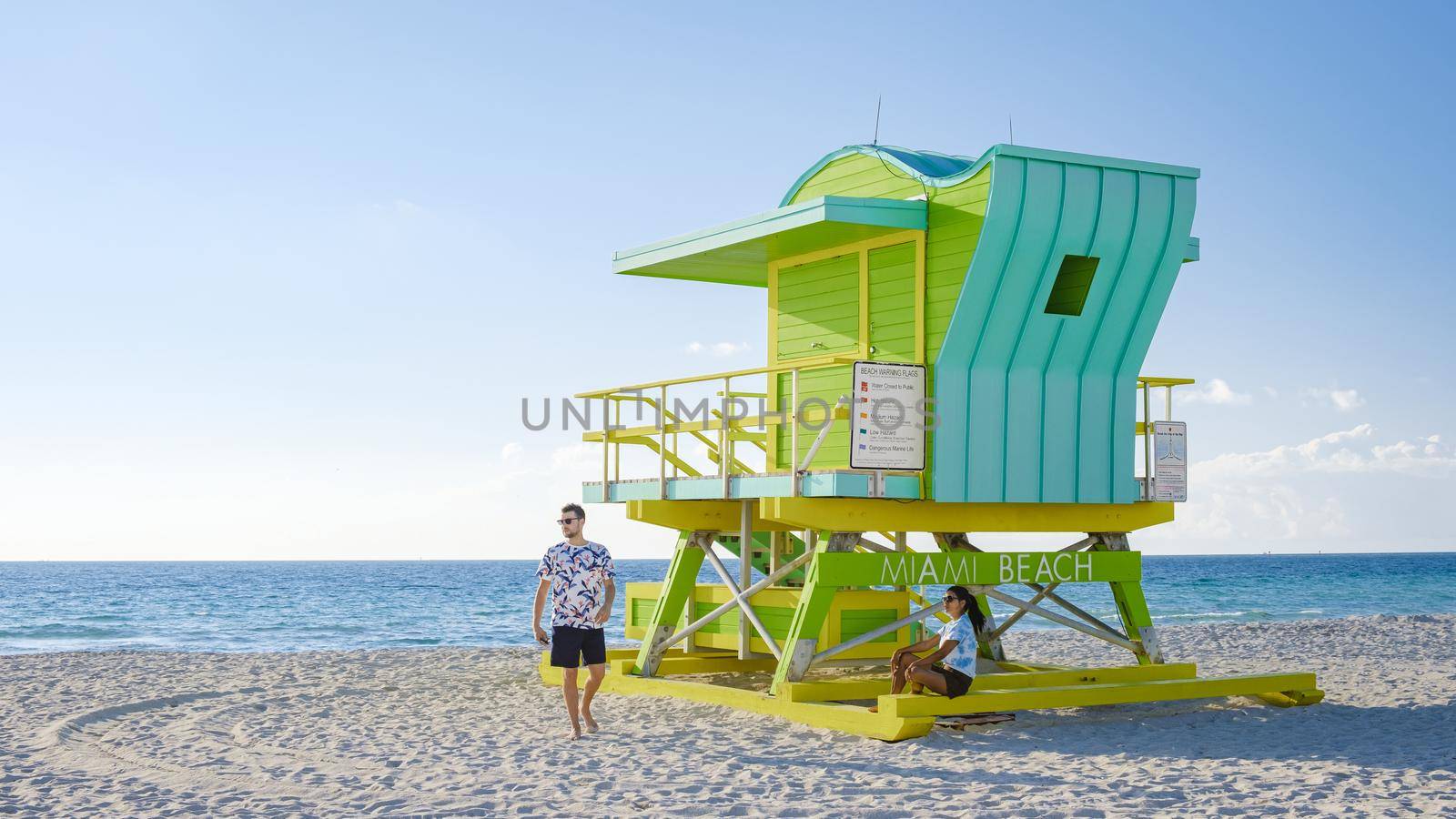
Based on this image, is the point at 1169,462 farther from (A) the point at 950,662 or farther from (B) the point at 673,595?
(B) the point at 673,595

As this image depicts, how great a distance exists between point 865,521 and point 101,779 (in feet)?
19.7

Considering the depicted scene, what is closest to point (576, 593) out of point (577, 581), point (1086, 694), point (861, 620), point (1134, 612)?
point (577, 581)

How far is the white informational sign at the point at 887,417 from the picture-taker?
11258 mm

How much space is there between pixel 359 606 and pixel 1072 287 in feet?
167

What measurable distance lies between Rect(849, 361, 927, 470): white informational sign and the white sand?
2192 mm

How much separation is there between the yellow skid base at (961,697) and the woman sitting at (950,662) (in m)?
0.13

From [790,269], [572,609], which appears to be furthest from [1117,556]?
[572,609]

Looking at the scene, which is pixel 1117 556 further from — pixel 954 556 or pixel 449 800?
pixel 449 800

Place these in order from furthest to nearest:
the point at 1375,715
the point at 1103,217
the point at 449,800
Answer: the point at 1375,715 < the point at 1103,217 < the point at 449,800

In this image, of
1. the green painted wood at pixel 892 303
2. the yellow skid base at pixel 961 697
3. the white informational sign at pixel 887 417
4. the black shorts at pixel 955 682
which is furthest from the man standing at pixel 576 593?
the green painted wood at pixel 892 303

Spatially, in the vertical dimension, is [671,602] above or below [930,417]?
below

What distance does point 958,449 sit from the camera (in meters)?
11.7

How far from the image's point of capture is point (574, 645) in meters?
10.6

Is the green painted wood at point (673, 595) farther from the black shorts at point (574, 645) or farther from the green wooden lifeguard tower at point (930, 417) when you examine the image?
the black shorts at point (574, 645)
